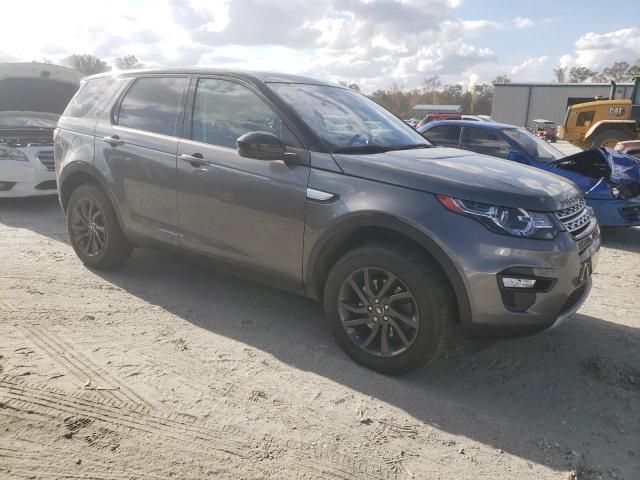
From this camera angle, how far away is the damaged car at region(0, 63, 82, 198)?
24.6ft

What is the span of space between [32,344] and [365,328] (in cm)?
221

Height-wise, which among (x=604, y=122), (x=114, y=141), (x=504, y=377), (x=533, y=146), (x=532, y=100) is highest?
(x=532, y=100)

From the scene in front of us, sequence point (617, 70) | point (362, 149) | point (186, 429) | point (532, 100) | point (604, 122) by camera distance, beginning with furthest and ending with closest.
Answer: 1. point (617, 70)
2. point (532, 100)
3. point (604, 122)
4. point (362, 149)
5. point (186, 429)

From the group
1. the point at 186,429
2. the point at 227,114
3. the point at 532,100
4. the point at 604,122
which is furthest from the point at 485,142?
the point at 532,100

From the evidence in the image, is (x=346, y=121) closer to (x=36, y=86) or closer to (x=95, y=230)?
(x=95, y=230)

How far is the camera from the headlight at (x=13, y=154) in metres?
Answer: 7.48

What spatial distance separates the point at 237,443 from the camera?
2.57 m

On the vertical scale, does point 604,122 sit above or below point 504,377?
above

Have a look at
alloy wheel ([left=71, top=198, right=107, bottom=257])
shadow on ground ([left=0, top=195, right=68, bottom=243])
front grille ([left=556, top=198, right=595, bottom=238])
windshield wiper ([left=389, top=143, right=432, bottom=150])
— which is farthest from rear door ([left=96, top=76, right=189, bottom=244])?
front grille ([left=556, top=198, right=595, bottom=238])

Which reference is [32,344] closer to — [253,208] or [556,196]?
[253,208]

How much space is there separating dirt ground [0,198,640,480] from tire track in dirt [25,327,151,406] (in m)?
0.01

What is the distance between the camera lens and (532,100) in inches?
1999

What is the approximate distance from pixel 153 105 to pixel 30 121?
5539mm

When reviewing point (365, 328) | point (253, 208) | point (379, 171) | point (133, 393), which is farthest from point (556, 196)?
point (133, 393)
